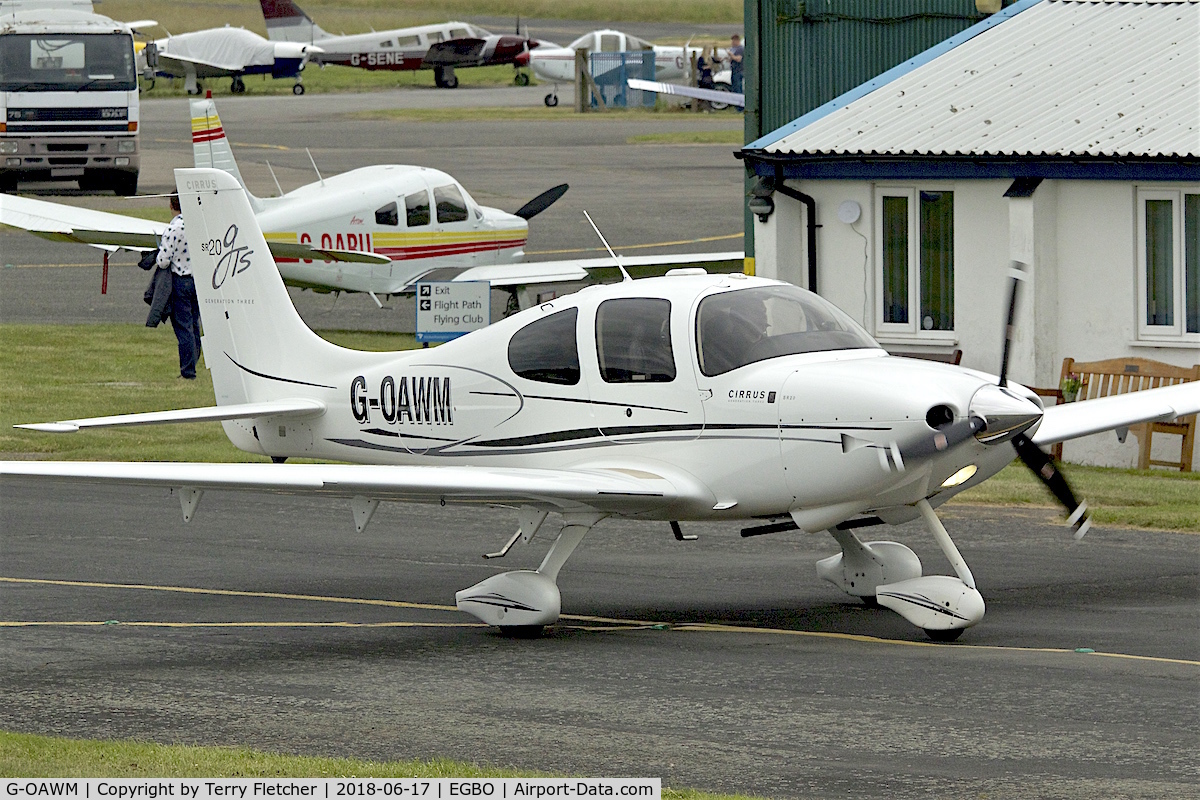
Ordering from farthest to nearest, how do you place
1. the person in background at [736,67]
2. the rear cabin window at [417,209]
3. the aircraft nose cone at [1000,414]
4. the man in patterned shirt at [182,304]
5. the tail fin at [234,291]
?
the person in background at [736,67] → the rear cabin window at [417,209] → the man in patterned shirt at [182,304] → the tail fin at [234,291] → the aircraft nose cone at [1000,414]

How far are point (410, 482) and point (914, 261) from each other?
10773 millimetres

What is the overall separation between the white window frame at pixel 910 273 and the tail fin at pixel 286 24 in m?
75.0

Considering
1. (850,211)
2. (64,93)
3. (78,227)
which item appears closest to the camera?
(850,211)

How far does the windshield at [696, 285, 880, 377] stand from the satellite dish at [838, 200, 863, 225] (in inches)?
362

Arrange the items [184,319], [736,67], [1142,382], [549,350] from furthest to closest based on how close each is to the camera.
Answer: [736,67] → [184,319] → [1142,382] → [549,350]

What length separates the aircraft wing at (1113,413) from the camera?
1321 centimetres

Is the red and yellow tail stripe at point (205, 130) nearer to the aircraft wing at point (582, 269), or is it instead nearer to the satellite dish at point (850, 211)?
the aircraft wing at point (582, 269)

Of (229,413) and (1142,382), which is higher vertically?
(229,413)

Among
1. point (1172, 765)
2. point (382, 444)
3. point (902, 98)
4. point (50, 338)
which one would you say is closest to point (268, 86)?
point (50, 338)

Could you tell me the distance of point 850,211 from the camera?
20984 mm

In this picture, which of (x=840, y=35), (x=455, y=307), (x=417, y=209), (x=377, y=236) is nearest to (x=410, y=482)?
(x=455, y=307)

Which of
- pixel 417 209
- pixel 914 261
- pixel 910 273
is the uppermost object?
pixel 417 209

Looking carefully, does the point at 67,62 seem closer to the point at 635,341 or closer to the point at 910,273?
the point at 910,273

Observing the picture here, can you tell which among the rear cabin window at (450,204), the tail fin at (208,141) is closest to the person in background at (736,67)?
the rear cabin window at (450,204)
